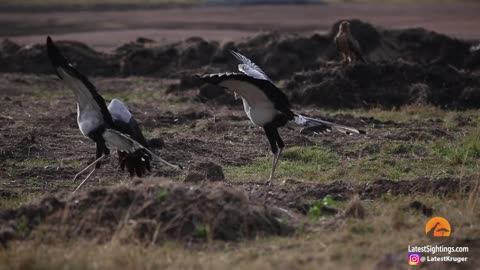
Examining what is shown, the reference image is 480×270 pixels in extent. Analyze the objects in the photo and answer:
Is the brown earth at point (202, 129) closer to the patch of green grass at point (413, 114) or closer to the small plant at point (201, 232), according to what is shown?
the small plant at point (201, 232)

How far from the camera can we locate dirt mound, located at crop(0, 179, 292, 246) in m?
7.42

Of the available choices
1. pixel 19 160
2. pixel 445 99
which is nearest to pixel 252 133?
pixel 19 160

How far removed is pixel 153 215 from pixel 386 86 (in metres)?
10.8

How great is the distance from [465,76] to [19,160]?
32.2 ft

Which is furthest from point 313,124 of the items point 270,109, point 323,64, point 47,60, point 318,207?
point 47,60

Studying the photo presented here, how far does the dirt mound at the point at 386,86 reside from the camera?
16.9 metres

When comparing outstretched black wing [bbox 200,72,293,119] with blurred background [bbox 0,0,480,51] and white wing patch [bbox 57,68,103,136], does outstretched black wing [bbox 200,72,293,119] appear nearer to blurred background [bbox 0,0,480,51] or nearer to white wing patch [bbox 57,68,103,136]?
white wing patch [bbox 57,68,103,136]

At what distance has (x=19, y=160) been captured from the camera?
11.5m

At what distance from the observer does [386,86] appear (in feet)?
57.9

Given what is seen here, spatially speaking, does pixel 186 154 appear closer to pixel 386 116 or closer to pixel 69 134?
pixel 69 134

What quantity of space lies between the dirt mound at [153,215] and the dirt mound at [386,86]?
31.1 ft

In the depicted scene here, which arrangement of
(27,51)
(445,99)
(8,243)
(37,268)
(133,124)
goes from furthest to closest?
(27,51)
(445,99)
(133,124)
(8,243)
(37,268)

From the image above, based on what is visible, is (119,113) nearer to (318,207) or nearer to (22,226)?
(22,226)

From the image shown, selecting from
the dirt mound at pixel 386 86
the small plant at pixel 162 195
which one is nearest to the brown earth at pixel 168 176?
the small plant at pixel 162 195
